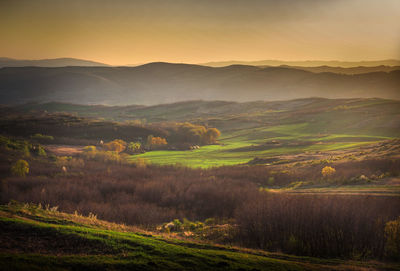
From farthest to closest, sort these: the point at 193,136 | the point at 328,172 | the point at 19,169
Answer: the point at 193,136
the point at 19,169
the point at 328,172

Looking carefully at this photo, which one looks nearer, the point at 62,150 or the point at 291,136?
the point at 62,150

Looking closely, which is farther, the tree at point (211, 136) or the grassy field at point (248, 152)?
the tree at point (211, 136)

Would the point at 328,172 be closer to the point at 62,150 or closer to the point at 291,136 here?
the point at 62,150

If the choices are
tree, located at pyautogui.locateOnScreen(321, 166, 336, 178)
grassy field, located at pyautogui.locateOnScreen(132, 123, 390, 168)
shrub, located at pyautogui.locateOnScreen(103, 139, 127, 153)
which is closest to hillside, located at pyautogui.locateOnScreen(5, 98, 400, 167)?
grassy field, located at pyautogui.locateOnScreen(132, 123, 390, 168)

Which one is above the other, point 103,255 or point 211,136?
point 103,255

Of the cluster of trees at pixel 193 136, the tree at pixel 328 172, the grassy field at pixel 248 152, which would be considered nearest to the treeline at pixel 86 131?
the cluster of trees at pixel 193 136

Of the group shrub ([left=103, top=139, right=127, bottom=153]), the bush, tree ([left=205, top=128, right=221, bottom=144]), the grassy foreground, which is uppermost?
the grassy foreground

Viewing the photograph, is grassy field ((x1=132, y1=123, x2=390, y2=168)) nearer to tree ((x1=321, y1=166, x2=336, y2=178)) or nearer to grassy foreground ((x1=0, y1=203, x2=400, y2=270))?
tree ((x1=321, y1=166, x2=336, y2=178))

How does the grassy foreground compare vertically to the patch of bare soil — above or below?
above

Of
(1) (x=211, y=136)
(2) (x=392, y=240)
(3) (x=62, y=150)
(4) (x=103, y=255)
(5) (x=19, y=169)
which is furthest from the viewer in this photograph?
(1) (x=211, y=136)

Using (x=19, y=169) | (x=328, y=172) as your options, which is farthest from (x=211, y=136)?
(x=328, y=172)

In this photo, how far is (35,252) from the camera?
10.1 m

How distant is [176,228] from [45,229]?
13.5 metres

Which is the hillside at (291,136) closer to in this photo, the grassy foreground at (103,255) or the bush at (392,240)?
the bush at (392,240)
